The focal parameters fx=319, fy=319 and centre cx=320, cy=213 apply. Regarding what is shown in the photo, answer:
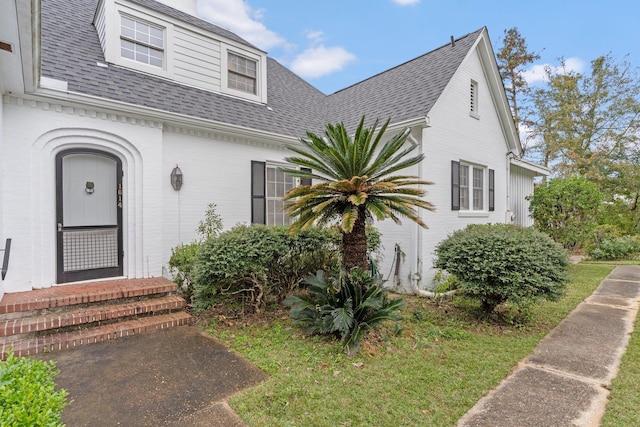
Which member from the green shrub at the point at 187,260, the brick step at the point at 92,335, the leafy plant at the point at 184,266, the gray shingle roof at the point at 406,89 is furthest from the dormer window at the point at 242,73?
the brick step at the point at 92,335

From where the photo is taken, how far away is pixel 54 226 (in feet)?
17.6

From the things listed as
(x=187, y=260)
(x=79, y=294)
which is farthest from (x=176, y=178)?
(x=79, y=294)

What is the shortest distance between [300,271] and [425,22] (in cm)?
1133

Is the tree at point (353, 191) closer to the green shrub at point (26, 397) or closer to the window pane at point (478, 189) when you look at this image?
the green shrub at point (26, 397)

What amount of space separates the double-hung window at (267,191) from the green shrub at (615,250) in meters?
12.2

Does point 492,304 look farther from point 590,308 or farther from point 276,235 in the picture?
point 276,235

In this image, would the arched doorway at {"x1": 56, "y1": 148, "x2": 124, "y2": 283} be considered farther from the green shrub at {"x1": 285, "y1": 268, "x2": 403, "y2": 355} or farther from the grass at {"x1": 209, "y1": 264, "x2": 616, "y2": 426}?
the green shrub at {"x1": 285, "y1": 268, "x2": 403, "y2": 355}

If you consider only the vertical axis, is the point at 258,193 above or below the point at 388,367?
above

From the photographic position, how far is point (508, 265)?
482 centimetres

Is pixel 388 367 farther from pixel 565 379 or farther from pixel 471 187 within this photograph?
pixel 471 187

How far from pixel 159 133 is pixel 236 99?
2.67m

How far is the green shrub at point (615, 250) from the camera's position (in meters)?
12.5

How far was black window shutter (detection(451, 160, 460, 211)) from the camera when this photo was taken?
336 inches

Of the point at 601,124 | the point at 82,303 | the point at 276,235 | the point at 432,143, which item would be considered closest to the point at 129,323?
the point at 82,303
